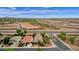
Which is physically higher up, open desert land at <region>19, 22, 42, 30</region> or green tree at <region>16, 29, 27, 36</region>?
open desert land at <region>19, 22, 42, 30</region>

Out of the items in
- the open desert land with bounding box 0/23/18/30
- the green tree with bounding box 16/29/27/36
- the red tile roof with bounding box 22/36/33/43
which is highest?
the open desert land with bounding box 0/23/18/30

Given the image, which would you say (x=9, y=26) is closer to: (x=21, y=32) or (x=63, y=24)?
(x=21, y=32)

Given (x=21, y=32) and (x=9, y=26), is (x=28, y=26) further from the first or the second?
(x=9, y=26)

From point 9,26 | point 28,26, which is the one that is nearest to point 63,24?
point 28,26

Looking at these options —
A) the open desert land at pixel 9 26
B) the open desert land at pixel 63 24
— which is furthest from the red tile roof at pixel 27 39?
the open desert land at pixel 63 24

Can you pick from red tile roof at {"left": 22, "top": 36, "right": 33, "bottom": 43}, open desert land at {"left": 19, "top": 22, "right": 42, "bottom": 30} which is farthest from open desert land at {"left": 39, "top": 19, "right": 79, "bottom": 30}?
red tile roof at {"left": 22, "top": 36, "right": 33, "bottom": 43}

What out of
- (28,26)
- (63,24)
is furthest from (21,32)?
(63,24)

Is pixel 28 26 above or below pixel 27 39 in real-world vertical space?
above

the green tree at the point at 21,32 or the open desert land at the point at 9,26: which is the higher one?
the open desert land at the point at 9,26

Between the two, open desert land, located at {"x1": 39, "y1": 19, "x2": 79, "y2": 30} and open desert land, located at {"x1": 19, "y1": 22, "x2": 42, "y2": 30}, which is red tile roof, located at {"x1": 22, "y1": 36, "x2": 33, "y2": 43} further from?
open desert land, located at {"x1": 39, "y1": 19, "x2": 79, "y2": 30}

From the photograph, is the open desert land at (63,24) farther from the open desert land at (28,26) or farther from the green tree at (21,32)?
the green tree at (21,32)
